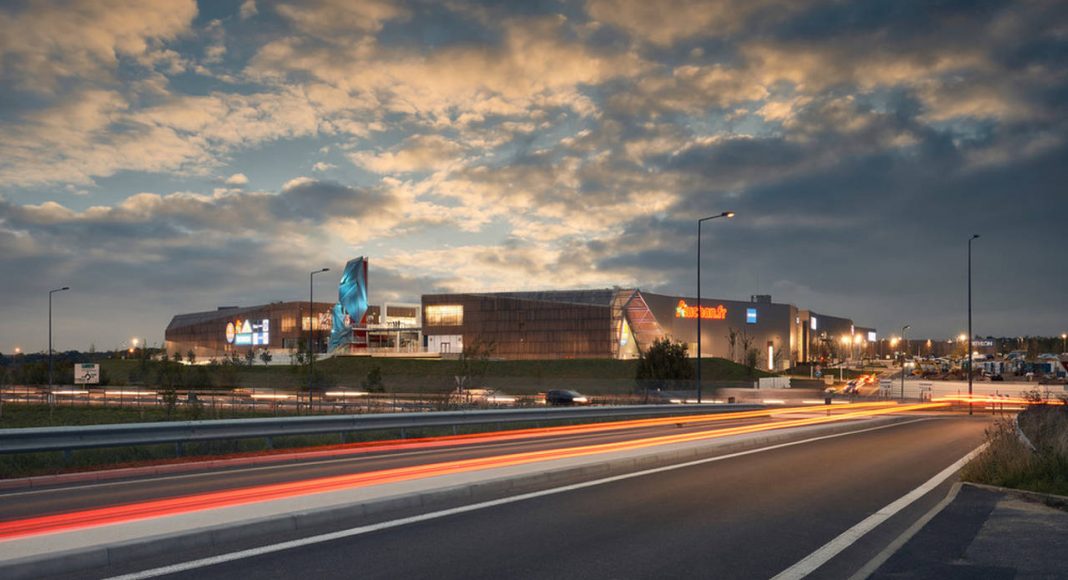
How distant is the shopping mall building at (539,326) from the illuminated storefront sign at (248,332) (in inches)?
7.1

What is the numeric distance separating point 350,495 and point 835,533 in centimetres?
598

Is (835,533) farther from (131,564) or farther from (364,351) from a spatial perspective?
(364,351)

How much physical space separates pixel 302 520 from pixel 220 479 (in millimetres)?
5579

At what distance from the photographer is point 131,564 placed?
7.37 m

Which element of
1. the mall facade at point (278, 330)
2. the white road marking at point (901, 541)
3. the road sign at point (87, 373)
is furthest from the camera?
the mall facade at point (278, 330)

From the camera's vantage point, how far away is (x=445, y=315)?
119438 millimetres

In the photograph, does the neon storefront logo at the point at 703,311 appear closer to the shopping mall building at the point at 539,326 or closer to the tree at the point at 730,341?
the shopping mall building at the point at 539,326

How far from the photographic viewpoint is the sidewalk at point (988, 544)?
23.7 ft

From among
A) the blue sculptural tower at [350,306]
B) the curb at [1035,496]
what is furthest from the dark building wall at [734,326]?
the curb at [1035,496]

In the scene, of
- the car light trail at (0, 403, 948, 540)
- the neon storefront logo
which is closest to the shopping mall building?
the neon storefront logo

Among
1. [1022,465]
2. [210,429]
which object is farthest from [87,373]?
[1022,465]

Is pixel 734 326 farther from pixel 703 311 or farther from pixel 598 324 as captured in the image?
pixel 598 324

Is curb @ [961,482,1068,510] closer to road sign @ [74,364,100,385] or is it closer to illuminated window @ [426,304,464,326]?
road sign @ [74,364,100,385]

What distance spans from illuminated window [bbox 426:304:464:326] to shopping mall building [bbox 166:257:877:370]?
0.15 metres
